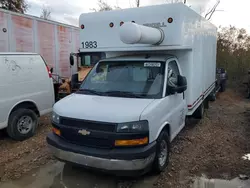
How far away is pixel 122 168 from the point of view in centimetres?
350

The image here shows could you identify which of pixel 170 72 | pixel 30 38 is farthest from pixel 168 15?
pixel 30 38

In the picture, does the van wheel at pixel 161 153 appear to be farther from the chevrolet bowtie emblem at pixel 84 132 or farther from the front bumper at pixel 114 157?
the chevrolet bowtie emblem at pixel 84 132

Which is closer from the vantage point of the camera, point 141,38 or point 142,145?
point 142,145

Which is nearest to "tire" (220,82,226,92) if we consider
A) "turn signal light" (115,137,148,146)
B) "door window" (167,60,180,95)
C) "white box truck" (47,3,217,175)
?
"white box truck" (47,3,217,175)

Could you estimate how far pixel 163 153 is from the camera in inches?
168

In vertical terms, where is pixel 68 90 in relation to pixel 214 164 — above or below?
above

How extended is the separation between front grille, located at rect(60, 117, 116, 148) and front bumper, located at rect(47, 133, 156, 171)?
0.09 metres

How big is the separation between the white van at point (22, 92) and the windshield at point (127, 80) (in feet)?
6.37

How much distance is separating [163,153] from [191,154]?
1.15 meters

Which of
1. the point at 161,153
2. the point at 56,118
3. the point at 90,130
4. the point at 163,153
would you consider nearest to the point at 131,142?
the point at 90,130

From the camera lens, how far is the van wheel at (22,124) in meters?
5.70

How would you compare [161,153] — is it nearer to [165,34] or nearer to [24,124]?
[165,34]

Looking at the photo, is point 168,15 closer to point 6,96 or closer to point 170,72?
point 170,72

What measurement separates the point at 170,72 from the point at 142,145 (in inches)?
70.2
